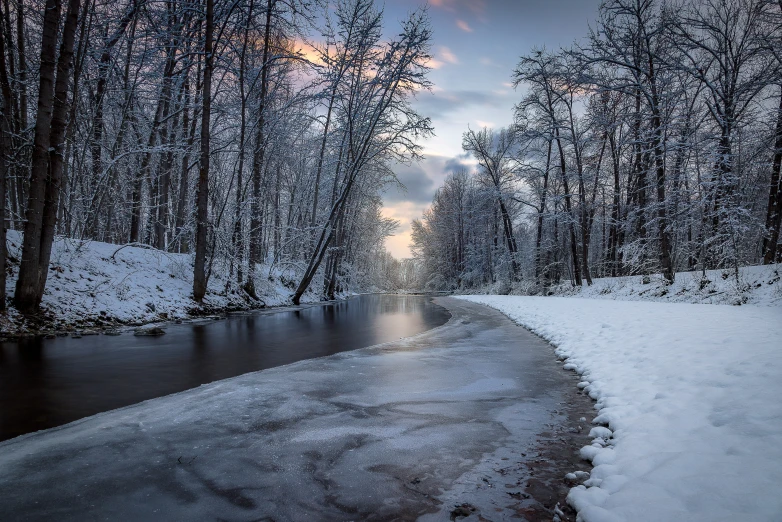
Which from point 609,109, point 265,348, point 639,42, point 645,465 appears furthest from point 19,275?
point 609,109

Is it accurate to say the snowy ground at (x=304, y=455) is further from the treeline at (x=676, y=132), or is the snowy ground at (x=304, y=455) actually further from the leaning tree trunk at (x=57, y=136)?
the treeline at (x=676, y=132)

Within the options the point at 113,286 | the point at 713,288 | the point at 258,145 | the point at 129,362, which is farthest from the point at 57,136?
the point at 713,288

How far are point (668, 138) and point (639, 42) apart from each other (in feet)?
13.6

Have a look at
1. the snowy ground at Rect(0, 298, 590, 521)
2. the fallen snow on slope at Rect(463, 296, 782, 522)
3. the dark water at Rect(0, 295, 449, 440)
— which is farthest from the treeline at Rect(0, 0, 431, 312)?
the fallen snow on slope at Rect(463, 296, 782, 522)

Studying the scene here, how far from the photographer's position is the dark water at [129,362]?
142 inches

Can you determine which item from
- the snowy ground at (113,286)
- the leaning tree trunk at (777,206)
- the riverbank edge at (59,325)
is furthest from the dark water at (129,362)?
the leaning tree trunk at (777,206)

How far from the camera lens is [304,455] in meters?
2.56

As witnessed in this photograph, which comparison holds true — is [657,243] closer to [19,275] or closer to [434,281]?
[19,275]

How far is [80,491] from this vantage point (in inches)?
81.4

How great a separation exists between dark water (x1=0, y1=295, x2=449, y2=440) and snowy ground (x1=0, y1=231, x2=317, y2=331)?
1235 millimetres

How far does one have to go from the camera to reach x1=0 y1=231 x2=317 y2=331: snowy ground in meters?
7.93

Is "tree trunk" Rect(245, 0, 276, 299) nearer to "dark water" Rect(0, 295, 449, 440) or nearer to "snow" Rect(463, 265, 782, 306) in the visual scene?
"dark water" Rect(0, 295, 449, 440)

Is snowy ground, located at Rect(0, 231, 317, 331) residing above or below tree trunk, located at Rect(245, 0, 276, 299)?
below

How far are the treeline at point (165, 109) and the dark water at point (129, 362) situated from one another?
2505mm
